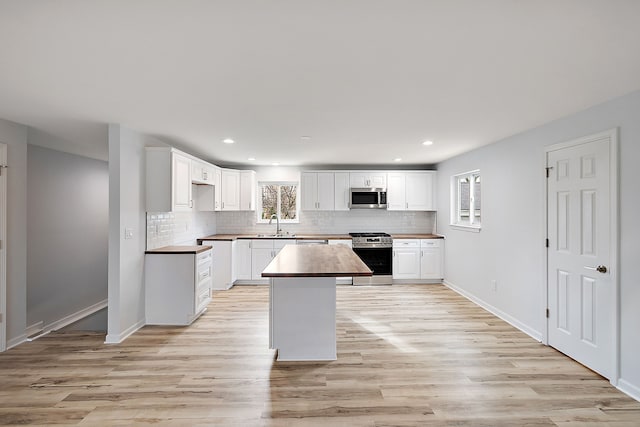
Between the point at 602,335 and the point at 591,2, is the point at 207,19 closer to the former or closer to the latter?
the point at 591,2

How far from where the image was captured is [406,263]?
18.6ft

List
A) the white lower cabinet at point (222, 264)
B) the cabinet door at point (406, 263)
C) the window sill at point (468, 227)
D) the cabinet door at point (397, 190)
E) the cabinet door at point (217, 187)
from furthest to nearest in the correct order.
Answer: the cabinet door at point (397, 190) < the cabinet door at point (406, 263) < the white lower cabinet at point (222, 264) < the cabinet door at point (217, 187) < the window sill at point (468, 227)

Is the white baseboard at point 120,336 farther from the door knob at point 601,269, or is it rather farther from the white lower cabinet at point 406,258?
the door knob at point 601,269

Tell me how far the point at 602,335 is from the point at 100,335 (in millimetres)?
4964

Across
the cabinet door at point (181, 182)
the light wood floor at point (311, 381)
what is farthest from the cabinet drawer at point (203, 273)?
the cabinet door at point (181, 182)

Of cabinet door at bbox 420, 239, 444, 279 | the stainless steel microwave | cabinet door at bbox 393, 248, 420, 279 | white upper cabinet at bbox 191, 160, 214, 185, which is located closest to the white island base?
white upper cabinet at bbox 191, 160, 214, 185

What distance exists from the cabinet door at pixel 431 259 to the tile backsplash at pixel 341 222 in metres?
0.62

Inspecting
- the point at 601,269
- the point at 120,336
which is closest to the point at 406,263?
the point at 601,269

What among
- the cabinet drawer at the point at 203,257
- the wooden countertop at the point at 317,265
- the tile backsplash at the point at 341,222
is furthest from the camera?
the tile backsplash at the point at 341,222

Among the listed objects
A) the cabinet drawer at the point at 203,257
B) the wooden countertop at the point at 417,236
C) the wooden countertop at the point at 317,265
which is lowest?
the cabinet drawer at the point at 203,257

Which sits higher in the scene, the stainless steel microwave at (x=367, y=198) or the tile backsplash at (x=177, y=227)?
the stainless steel microwave at (x=367, y=198)

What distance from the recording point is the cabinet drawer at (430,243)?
18.7 ft

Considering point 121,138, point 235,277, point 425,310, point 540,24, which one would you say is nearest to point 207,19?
point 540,24

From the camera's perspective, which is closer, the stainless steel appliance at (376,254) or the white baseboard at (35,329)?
the white baseboard at (35,329)
